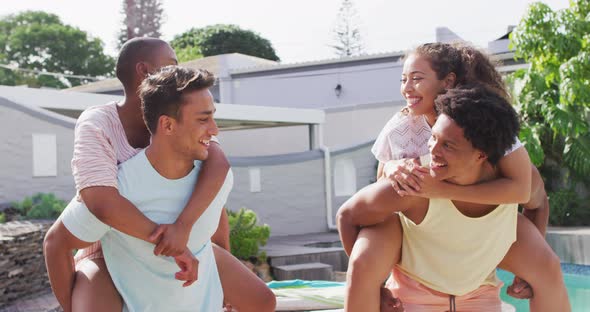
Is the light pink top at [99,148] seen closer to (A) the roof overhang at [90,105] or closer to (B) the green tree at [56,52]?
(A) the roof overhang at [90,105]

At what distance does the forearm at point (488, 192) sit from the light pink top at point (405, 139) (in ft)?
0.90

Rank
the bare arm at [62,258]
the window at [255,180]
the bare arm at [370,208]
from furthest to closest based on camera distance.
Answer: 1. the window at [255,180]
2. the bare arm at [370,208]
3. the bare arm at [62,258]

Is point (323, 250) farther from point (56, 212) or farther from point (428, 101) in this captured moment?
point (428, 101)

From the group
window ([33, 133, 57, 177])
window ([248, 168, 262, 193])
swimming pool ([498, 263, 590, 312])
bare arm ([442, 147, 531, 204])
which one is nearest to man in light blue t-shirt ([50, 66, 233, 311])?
bare arm ([442, 147, 531, 204])

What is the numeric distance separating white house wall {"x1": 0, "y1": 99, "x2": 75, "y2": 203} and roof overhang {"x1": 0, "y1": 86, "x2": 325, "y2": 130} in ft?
0.81

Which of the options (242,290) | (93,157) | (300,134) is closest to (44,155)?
(242,290)

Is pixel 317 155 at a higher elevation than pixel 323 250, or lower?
higher

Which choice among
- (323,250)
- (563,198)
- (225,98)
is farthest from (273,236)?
(225,98)

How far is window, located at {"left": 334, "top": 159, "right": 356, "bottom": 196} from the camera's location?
15.2 metres

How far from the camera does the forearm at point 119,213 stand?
2289 millimetres

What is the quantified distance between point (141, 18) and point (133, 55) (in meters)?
34.8

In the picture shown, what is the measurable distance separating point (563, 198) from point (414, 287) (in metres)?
11.3

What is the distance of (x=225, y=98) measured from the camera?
23406 mm

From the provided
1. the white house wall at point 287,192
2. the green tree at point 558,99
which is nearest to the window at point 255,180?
the white house wall at point 287,192
